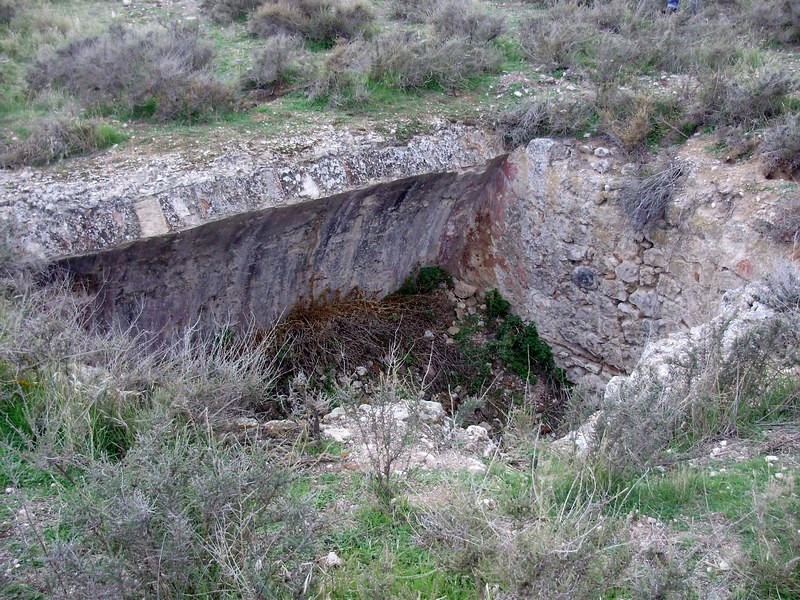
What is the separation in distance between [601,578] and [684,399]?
153 cm

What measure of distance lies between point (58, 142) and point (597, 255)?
15.4 feet

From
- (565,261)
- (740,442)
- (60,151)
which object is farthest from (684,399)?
(60,151)

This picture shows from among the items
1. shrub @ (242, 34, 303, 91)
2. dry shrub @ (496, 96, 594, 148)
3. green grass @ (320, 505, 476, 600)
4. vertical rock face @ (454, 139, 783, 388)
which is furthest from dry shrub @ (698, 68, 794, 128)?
green grass @ (320, 505, 476, 600)

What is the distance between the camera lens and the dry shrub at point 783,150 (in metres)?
5.21

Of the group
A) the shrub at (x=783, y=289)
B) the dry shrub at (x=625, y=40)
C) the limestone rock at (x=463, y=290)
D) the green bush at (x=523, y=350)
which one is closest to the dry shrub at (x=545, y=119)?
the dry shrub at (x=625, y=40)

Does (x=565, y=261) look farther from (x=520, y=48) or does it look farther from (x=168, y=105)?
(x=168, y=105)

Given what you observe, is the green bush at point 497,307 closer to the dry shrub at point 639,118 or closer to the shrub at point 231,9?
the dry shrub at point 639,118

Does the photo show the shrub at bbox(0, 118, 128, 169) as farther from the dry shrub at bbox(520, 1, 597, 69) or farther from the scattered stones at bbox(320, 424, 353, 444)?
the dry shrub at bbox(520, 1, 597, 69)

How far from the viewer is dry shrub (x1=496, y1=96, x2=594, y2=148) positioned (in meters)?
6.34

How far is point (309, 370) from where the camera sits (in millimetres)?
5746

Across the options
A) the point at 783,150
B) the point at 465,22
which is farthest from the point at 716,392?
the point at 465,22

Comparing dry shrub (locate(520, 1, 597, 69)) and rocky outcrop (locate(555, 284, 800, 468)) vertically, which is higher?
dry shrub (locate(520, 1, 597, 69))

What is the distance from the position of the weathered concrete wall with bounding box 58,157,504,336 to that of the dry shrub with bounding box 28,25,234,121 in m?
1.33

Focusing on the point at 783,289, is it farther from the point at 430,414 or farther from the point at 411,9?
the point at 411,9
